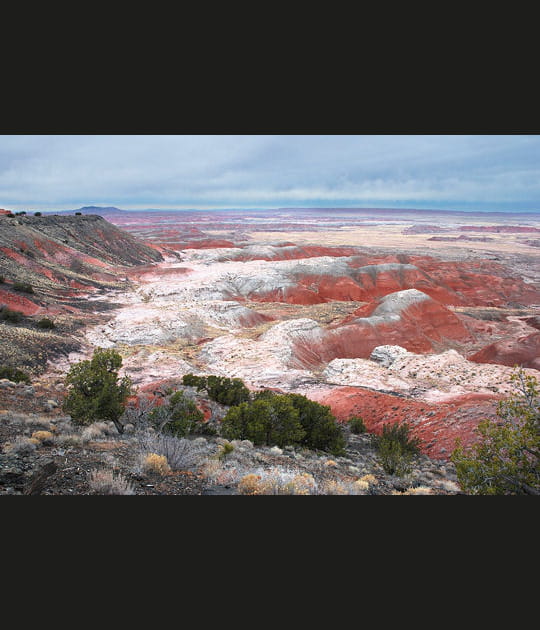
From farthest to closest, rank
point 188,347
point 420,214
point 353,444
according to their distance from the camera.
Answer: point 420,214
point 188,347
point 353,444

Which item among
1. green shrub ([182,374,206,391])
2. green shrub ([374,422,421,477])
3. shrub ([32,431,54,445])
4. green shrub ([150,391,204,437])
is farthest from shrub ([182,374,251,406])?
shrub ([32,431,54,445])

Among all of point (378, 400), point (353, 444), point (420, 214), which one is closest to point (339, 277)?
point (378, 400)

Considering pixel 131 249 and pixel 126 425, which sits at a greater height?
pixel 131 249

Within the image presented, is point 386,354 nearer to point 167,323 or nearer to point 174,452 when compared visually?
point 167,323

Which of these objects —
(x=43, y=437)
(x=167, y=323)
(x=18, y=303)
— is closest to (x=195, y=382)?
(x=43, y=437)

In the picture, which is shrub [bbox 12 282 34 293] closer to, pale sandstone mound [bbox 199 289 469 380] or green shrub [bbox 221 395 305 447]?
pale sandstone mound [bbox 199 289 469 380]

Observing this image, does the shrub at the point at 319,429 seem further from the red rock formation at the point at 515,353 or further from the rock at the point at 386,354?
the red rock formation at the point at 515,353

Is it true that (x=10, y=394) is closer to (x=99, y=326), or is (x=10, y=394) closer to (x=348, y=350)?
(x=99, y=326)
